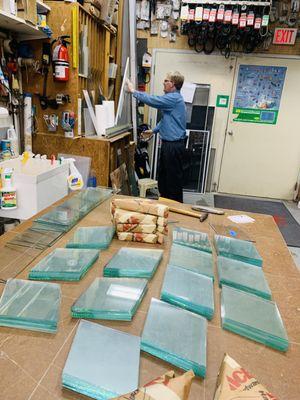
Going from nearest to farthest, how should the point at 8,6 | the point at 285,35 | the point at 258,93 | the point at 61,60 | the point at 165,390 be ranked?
the point at 165,390
the point at 8,6
the point at 61,60
the point at 285,35
the point at 258,93

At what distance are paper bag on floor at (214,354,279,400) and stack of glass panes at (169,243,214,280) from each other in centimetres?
39

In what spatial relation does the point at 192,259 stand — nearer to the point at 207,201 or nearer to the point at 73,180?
the point at 73,180

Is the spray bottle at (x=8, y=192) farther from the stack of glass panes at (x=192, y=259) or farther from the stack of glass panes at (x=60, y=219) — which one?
the stack of glass panes at (x=192, y=259)

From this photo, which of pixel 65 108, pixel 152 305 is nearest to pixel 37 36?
pixel 65 108

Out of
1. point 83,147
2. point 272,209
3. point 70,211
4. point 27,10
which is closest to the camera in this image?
point 70,211

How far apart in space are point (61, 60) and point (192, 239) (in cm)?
186

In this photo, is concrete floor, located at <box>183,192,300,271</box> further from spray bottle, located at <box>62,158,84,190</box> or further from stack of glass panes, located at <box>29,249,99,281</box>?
stack of glass panes, located at <box>29,249,99,281</box>

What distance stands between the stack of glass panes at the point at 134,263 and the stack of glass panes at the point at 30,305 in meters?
0.19

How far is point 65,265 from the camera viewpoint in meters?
0.98

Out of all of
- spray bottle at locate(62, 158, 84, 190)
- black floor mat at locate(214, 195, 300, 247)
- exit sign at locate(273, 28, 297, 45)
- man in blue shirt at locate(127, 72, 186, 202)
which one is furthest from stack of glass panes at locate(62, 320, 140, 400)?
exit sign at locate(273, 28, 297, 45)

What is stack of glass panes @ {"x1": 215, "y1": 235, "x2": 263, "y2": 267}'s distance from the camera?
1140 millimetres

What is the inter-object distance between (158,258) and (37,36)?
6.79 feet

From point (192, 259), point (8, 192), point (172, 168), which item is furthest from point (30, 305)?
point (172, 168)

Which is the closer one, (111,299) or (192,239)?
(111,299)
